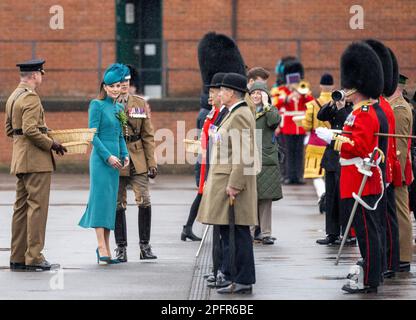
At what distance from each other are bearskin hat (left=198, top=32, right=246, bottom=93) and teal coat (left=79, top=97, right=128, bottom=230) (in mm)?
1970

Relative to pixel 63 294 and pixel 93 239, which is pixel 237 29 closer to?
pixel 93 239

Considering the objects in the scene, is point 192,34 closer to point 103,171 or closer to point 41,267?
point 103,171

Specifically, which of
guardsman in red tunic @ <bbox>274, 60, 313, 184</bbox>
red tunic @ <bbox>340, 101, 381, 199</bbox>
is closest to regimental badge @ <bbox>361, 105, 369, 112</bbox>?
red tunic @ <bbox>340, 101, 381, 199</bbox>

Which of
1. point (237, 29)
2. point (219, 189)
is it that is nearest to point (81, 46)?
point (237, 29)

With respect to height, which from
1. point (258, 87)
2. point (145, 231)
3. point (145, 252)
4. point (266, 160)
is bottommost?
point (145, 252)

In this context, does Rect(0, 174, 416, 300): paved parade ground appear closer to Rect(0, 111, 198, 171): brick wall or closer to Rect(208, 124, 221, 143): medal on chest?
Rect(208, 124, 221, 143): medal on chest

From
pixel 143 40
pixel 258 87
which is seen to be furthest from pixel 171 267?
pixel 143 40

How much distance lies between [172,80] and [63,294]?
596 inches

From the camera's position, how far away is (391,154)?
36.9 feet

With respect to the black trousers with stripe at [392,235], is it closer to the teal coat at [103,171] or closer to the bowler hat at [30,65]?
the teal coat at [103,171]

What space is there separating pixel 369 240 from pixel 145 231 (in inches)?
113

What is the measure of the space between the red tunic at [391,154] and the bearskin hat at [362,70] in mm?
213

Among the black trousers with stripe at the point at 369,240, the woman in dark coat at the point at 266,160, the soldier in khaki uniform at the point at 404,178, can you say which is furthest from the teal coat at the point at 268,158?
the black trousers with stripe at the point at 369,240

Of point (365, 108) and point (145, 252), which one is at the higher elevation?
point (365, 108)
